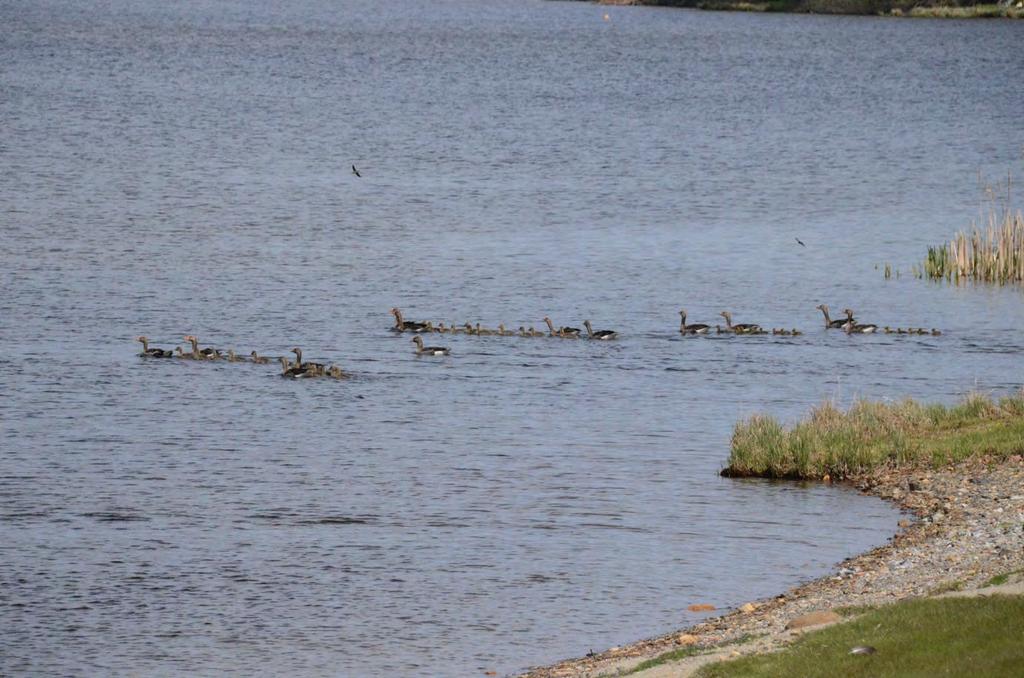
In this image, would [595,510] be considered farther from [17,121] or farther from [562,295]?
[17,121]

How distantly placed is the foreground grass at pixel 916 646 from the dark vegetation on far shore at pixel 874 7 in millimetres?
149500

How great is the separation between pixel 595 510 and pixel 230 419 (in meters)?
10.7

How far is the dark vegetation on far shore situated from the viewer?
6348 inches

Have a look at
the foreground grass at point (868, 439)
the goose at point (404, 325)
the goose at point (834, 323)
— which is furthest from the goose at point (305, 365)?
the goose at point (834, 323)

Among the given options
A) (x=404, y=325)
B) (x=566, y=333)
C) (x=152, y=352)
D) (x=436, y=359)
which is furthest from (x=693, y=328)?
(x=152, y=352)

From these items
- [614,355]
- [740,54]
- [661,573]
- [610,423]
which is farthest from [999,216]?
[740,54]

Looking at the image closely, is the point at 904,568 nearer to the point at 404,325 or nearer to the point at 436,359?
the point at 436,359

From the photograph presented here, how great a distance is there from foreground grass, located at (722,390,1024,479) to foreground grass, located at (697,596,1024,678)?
36.6ft

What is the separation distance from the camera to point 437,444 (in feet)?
112

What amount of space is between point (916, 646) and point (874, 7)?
164m

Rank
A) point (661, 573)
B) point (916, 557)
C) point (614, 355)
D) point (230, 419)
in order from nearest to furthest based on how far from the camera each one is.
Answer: point (916, 557), point (661, 573), point (230, 419), point (614, 355)

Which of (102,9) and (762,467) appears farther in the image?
(102,9)

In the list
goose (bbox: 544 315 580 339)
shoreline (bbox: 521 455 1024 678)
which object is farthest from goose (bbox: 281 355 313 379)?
shoreline (bbox: 521 455 1024 678)

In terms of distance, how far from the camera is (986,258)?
1989 inches
